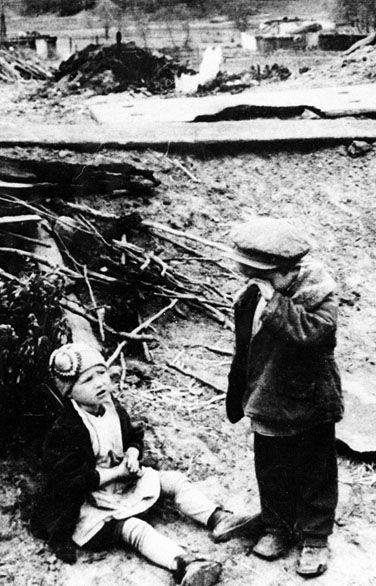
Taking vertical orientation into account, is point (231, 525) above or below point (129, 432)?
below

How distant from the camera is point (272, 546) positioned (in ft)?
10.8

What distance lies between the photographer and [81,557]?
3332mm

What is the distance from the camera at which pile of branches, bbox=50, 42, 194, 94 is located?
1237 centimetres

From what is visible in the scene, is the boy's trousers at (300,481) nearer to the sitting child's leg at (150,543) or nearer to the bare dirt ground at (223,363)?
the bare dirt ground at (223,363)

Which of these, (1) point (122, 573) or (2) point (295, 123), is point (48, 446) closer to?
(1) point (122, 573)

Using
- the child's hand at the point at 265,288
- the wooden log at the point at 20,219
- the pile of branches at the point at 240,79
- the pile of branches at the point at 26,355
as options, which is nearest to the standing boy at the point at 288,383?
the child's hand at the point at 265,288

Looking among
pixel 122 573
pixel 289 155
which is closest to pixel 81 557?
pixel 122 573

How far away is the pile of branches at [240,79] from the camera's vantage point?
1141 centimetres

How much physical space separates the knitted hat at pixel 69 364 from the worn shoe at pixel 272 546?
1.16 m

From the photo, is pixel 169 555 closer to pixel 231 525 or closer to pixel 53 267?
pixel 231 525

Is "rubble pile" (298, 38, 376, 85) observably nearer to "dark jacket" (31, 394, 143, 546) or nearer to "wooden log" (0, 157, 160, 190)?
"wooden log" (0, 157, 160, 190)

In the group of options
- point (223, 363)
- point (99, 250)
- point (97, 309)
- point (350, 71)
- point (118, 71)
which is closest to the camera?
point (97, 309)

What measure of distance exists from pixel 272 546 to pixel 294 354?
98cm

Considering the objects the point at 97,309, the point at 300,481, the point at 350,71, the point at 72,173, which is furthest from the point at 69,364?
the point at 350,71
